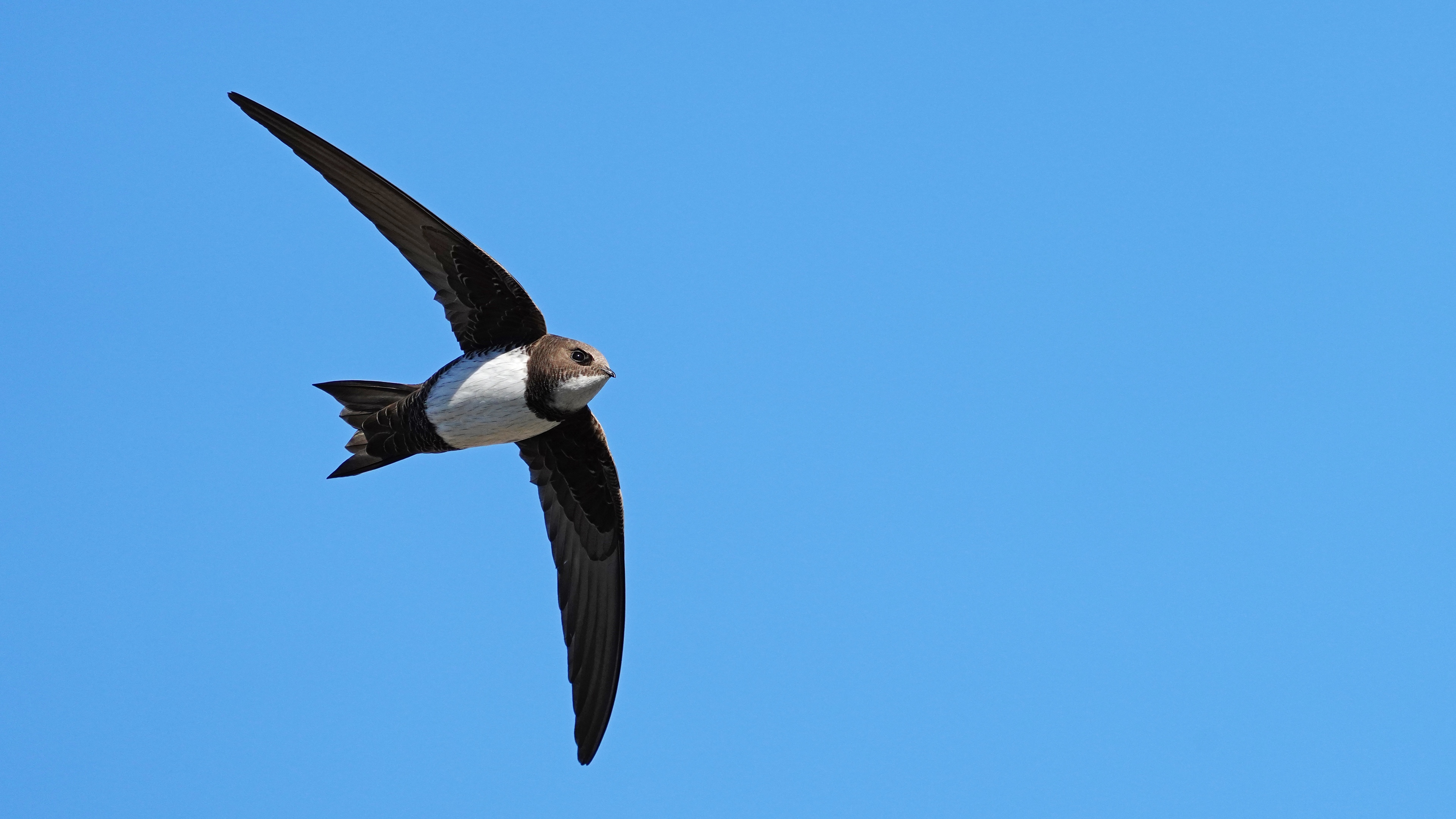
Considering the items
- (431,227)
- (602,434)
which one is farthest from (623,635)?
(431,227)

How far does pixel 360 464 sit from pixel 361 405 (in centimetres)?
36

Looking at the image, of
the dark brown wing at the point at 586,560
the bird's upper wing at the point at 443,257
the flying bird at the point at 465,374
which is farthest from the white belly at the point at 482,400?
the dark brown wing at the point at 586,560

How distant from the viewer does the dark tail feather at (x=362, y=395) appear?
835 cm

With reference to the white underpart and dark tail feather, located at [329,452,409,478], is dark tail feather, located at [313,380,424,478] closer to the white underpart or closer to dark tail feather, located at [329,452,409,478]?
dark tail feather, located at [329,452,409,478]

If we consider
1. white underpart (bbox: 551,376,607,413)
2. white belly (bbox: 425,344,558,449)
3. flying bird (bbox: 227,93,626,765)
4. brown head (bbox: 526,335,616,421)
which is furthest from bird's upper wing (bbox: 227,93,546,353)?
white underpart (bbox: 551,376,607,413)

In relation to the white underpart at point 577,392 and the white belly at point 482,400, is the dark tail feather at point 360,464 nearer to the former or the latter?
the white belly at point 482,400

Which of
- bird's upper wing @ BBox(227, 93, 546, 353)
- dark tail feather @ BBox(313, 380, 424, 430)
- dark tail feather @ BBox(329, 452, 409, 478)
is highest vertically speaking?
bird's upper wing @ BBox(227, 93, 546, 353)

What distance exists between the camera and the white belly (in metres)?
8.00

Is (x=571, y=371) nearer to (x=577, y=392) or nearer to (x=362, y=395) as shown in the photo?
(x=577, y=392)

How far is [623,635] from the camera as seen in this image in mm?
9227

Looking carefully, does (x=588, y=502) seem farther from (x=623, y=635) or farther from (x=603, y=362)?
(x=603, y=362)

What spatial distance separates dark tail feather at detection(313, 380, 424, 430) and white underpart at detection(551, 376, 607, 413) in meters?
0.98

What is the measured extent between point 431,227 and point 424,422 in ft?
3.78

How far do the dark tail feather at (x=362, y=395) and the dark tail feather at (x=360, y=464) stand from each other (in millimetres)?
187
